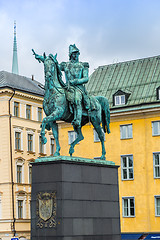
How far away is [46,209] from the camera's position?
2078cm

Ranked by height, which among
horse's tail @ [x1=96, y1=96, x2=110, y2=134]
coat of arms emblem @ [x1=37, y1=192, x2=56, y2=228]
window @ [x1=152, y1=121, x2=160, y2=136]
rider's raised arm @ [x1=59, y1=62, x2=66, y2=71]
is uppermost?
window @ [x1=152, y1=121, x2=160, y2=136]

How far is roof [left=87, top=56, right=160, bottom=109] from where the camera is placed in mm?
52312

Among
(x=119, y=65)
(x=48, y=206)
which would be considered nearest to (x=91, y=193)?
(x=48, y=206)

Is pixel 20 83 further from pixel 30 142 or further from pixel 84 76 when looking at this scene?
pixel 84 76

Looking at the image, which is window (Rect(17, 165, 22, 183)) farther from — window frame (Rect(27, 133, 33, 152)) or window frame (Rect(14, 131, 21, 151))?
window frame (Rect(27, 133, 33, 152))

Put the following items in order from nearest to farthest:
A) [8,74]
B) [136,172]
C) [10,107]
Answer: [136,172]
[10,107]
[8,74]

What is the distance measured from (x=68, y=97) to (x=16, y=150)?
40.8m

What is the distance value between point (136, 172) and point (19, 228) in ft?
53.4

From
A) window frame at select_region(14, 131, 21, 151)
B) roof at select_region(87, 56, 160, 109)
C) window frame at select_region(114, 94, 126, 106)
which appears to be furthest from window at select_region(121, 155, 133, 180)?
window frame at select_region(14, 131, 21, 151)

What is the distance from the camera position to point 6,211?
2366 inches

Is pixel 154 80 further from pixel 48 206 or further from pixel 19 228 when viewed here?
pixel 48 206

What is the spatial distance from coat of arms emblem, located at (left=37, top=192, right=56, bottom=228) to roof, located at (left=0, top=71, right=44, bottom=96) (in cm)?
4219

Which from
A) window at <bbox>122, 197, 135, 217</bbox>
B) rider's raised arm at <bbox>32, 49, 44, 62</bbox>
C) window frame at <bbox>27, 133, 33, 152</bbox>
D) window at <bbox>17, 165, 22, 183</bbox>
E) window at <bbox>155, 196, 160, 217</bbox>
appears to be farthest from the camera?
window frame at <bbox>27, 133, 33, 152</bbox>

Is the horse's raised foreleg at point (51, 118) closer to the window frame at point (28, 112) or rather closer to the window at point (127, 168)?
the window at point (127, 168)
